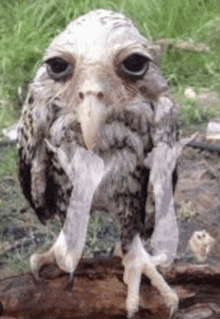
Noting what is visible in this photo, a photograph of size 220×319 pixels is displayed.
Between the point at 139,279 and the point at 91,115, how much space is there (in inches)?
10.2

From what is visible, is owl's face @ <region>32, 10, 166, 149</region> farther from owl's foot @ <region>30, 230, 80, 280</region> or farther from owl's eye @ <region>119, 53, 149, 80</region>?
owl's foot @ <region>30, 230, 80, 280</region>

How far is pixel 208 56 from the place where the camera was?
28.5 inches

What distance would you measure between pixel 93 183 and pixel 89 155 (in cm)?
4

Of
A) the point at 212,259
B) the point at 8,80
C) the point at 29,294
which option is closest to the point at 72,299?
the point at 29,294

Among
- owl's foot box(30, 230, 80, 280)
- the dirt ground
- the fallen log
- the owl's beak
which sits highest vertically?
the owl's beak

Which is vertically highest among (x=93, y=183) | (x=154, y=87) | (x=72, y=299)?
(x=154, y=87)

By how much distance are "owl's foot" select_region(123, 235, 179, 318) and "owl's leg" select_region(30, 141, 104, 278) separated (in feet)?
0.23

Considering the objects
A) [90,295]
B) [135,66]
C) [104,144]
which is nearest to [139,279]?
[90,295]

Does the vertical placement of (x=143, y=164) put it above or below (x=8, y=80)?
below

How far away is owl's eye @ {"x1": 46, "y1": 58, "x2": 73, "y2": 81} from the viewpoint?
1.99 feet

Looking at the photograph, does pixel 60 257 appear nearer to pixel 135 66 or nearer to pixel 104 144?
pixel 104 144

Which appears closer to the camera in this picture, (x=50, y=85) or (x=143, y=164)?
(x=50, y=85)

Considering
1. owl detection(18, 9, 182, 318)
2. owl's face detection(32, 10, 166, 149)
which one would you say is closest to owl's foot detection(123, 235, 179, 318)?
owl detection(18, 9, 182, 318)

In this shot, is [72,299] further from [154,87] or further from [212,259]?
[154,87]
